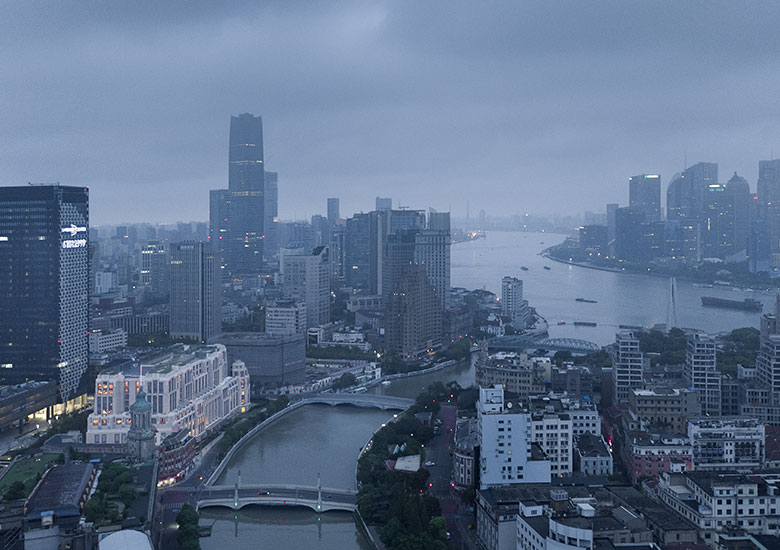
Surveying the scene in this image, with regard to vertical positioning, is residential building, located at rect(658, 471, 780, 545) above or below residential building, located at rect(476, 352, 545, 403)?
below

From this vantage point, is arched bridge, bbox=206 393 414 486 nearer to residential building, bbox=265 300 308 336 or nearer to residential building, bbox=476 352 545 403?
residential building, bbox=476 352 545 403

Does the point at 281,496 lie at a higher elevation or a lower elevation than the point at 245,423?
lower

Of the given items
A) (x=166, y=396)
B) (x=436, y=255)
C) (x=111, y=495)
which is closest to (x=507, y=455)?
(x=111, y=495)

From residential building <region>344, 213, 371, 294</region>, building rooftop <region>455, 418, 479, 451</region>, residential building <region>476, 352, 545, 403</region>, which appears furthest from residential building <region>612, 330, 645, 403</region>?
residential building <region>344, 213, 371, 294</region>

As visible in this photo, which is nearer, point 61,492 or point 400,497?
point 61,492

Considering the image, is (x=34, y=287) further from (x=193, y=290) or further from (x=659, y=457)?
(x=659, y=457)

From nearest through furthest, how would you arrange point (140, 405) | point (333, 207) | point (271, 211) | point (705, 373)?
point (140, 405), point (705, 373), point (271, 211), point (333, 207)

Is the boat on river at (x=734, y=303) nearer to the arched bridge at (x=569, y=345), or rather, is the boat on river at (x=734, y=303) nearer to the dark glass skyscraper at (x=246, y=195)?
the arched bridge at (x=569, y=345)
